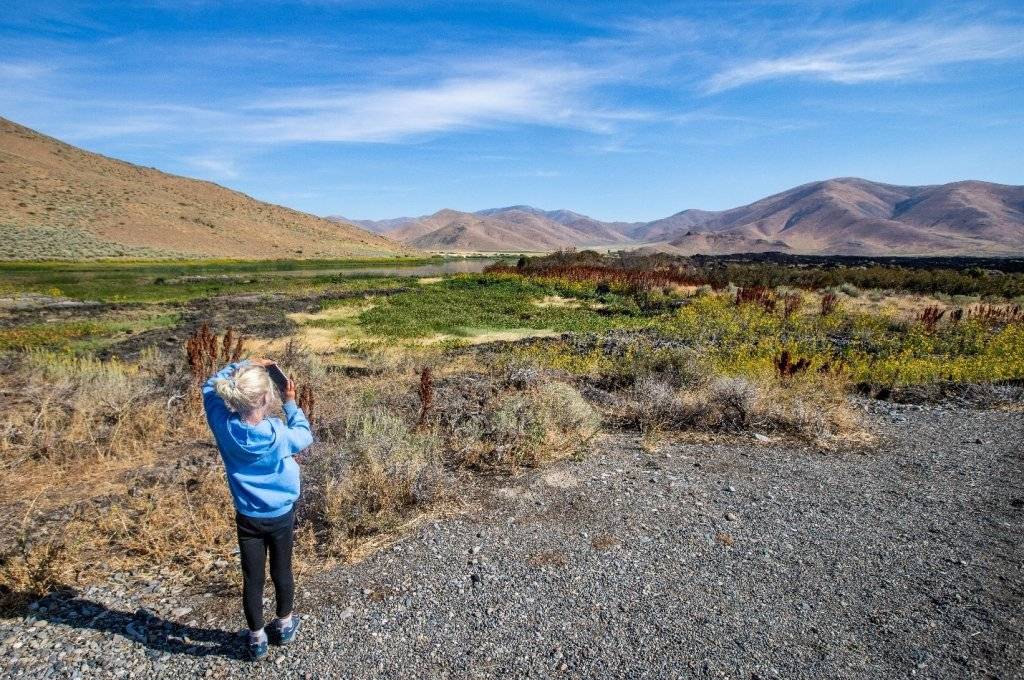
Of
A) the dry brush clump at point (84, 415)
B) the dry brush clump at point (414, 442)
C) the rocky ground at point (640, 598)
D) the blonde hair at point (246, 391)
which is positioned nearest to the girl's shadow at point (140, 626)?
the rocky ground at point (640, 598)

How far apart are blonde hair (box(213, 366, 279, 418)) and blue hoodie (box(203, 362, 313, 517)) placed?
0.30 feet

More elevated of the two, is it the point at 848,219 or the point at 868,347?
the point at 848,219

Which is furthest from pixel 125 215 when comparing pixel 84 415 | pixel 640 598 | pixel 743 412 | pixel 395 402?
pixel 640 598

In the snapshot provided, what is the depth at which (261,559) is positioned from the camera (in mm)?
3211

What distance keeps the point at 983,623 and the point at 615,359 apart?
7.67 m

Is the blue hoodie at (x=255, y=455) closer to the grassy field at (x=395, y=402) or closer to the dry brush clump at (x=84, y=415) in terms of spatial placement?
the grassy field at (x=395, y=402)

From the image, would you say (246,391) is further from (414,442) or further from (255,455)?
(414,442)

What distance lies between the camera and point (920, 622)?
11.4 ft

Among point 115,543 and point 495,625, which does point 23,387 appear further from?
point 495,625

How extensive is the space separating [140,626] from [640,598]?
123 inches

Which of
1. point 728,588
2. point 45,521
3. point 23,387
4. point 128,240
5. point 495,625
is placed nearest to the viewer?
point 495,625

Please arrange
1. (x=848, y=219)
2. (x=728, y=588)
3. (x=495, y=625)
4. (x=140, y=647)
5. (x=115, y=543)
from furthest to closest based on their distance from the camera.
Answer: (x=848, y=219)
(x=115, y=543)
(x=728, y=588)
(x=495, y=625)
(x=140, y=647)

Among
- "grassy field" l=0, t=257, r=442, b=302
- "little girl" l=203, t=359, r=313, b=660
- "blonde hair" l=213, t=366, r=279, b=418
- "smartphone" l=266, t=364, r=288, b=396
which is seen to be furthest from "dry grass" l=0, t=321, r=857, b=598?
"grassy field" l=0, t=257, r=442, b=302

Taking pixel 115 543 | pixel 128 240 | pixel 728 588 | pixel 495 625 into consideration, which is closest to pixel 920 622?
pixel 728 588
